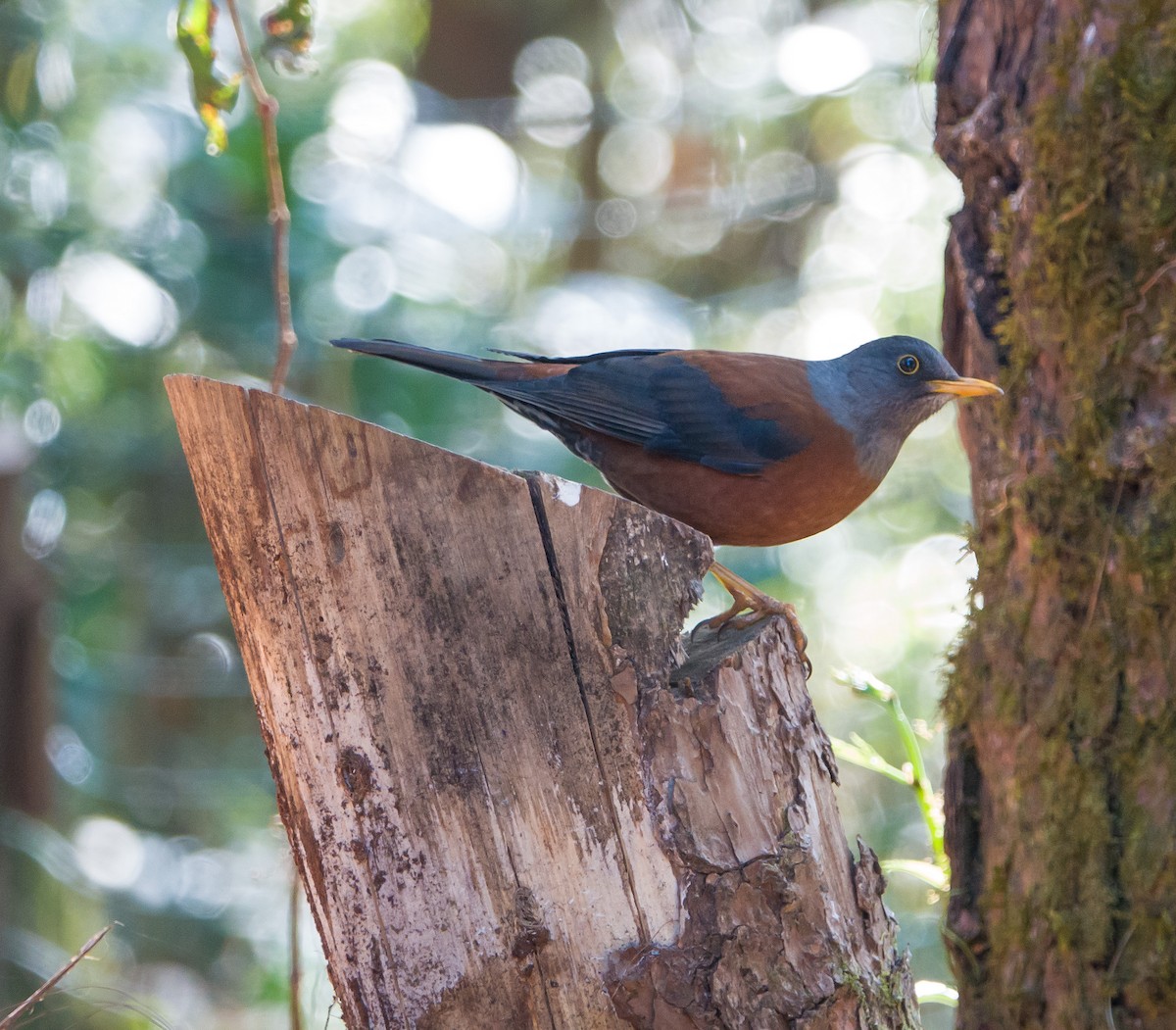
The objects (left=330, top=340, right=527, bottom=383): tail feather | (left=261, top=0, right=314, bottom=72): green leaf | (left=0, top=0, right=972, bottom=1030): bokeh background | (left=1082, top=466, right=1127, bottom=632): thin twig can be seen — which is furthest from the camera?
(left=0, top=0, right=972, bottom=1030): bokeh background

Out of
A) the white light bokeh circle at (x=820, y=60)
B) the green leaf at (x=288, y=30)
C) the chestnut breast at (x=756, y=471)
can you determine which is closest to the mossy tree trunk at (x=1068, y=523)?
the chestnut breast at (x=756, y=471)

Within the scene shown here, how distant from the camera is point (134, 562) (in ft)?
30.3

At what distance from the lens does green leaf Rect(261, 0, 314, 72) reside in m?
3.34

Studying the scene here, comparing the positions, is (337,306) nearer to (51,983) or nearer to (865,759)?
(865,759)

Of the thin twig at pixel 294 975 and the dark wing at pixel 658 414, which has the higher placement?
the dark wing at pixel 658 414

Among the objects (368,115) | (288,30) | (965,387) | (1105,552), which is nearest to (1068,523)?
(1105,552)

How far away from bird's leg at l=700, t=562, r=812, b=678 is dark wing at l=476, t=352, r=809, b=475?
408mm

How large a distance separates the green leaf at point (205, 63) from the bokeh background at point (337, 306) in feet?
8.37

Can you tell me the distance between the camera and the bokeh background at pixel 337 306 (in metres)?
7.10

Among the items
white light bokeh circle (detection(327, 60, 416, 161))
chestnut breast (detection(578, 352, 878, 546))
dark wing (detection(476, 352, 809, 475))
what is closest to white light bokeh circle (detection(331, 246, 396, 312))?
white light bokeh circle (detection(327, 60, 416, 161))

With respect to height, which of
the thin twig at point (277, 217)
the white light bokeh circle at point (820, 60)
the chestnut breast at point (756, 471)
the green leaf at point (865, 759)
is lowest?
the green leaf at point (865, 759)

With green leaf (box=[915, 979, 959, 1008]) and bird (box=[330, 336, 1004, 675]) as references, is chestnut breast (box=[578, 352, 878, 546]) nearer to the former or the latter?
bird (box=[330, 336, 1004, 675])

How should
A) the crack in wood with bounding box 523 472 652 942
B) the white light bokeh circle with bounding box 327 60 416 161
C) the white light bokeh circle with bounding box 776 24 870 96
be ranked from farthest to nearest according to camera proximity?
the white light bokeh circle with bounding box 776 24 870 96, the white light bokeh circle with bounding box 327 60 416 161, the crack in wood with bounding box 523 472 652 942

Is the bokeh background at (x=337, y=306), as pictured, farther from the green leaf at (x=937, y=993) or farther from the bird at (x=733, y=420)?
the green leaf at (x=937, y=993)
